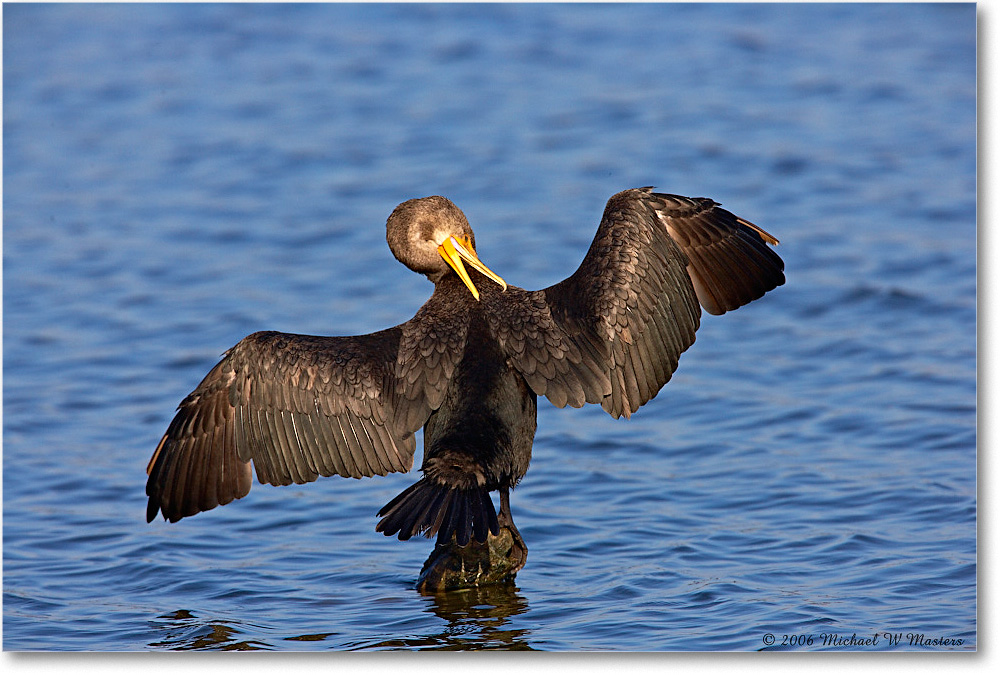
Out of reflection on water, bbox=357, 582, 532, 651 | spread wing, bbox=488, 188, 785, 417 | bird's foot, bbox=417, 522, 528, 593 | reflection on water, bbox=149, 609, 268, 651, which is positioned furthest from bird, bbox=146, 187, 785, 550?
reflection on water, bbox=149, 609, 268, 651

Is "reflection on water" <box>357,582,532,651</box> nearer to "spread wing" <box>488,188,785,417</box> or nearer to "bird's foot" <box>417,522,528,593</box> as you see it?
"bird's foot" <box>417,522,528,593</box>

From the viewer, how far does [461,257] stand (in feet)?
21.9

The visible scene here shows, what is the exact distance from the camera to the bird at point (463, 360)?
250 inches

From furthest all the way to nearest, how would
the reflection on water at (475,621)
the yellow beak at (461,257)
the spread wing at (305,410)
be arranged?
the yellow beak at (461,257) < the spread wing at (305,410) < the reflection on water at (475,621)

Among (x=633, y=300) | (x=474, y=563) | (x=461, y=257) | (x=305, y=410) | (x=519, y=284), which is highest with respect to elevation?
(x=519, y=284)

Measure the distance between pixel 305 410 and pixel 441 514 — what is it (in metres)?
1.24

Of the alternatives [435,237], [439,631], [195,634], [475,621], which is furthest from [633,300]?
[195,634]

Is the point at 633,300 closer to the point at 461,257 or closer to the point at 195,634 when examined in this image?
the point at 461,257

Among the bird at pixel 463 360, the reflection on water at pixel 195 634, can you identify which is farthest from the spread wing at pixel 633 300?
the reflection on water at pixel 195 634

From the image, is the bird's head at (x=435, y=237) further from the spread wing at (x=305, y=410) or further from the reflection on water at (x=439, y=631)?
the reflection on water at (x=439, y=631)

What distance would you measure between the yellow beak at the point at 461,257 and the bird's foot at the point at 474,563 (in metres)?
1.25

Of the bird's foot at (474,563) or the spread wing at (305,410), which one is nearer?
the spread wing at (305,410)

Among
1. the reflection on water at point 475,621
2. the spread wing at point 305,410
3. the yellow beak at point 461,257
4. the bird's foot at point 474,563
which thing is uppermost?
the yellow beak at point 461,257

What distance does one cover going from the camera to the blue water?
6469 millimetres
